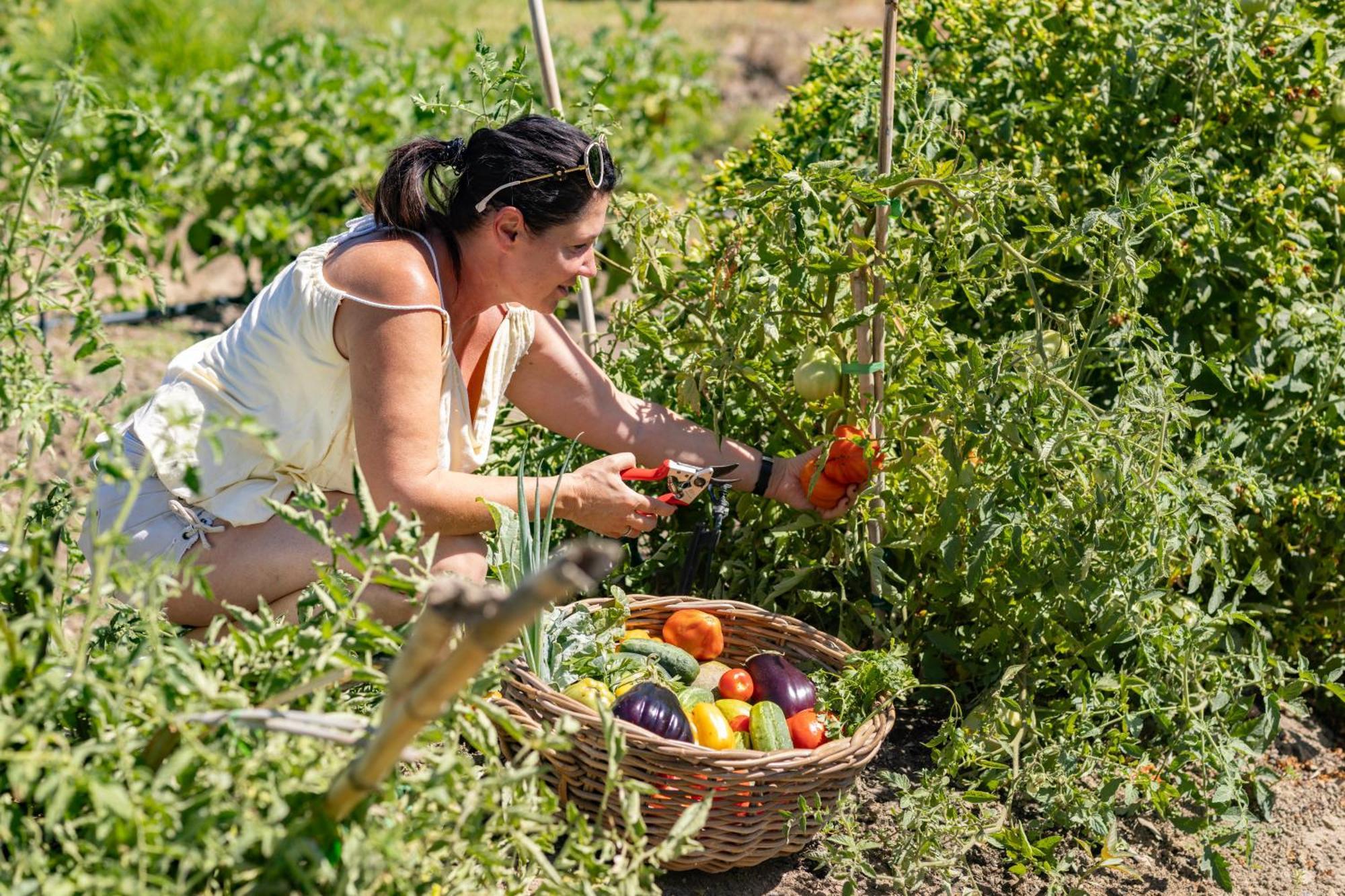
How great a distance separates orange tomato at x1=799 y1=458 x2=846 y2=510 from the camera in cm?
229

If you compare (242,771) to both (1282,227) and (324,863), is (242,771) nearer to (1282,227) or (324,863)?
(324,863)

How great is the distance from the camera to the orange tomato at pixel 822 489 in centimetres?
229

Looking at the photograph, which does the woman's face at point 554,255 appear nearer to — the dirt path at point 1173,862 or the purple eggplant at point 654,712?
the purple eggplant at point 654,712

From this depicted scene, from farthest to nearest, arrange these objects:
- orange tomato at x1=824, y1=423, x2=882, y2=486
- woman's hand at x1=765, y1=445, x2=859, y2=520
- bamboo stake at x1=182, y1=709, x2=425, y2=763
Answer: woman's hand at x1=765, y1=445, x2=859, y2=520
orange tomato at x1=824, y1=423, x2=882, y2=486
bamboo stake at x1=182, y1=709, x2=425, y2=763

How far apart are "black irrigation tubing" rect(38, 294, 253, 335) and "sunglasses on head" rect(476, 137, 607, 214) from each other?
241cm

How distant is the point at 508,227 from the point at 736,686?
87cm

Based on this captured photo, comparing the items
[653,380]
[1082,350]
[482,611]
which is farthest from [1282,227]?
[482,611]

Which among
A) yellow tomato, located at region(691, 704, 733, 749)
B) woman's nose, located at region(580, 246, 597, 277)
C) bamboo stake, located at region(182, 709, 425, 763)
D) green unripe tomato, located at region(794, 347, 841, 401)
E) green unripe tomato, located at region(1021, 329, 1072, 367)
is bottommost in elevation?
yellow tomato, located at region(691, 704, 733, 749)

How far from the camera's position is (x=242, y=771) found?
122 cm

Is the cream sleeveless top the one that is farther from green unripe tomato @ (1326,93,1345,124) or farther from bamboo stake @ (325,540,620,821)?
green unripe tomato @ (1326,93,1345,124)

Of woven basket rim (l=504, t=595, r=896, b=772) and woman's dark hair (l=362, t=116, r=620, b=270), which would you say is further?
woman's dark hair (l=362, t=116, r=620, b=270)

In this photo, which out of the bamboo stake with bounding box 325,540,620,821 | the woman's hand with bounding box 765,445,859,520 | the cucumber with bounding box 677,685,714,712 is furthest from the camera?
the woman's hand with bounding box 765,445,859,520

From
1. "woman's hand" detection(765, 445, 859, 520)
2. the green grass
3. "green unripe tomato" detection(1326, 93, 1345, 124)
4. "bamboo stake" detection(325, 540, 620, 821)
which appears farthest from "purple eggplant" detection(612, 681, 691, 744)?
the green grass

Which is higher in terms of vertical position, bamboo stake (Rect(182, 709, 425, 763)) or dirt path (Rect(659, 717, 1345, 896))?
bamboo stake (Rect(182, 709, 425, 763))
